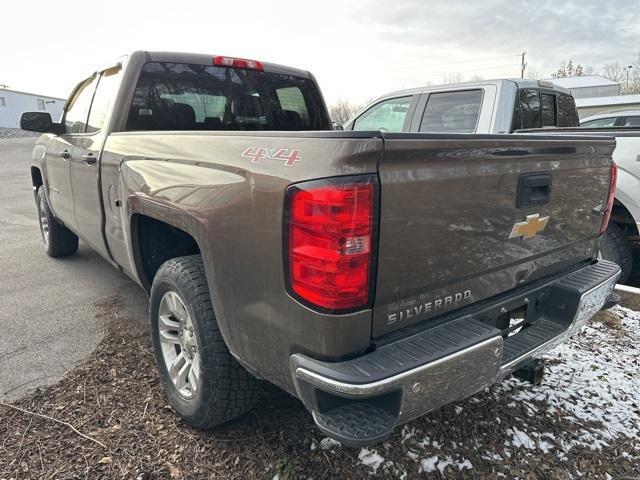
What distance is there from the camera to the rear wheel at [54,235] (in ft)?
17.0

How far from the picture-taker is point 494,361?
1.80m

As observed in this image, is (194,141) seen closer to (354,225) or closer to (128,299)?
(354,225)

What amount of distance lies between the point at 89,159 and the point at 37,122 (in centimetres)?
120

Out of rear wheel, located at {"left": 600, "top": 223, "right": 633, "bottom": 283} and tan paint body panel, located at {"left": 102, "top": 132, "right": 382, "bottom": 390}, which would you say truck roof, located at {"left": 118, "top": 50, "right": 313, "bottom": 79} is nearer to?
tan paint body panel, located at {"left": 102, "top": 132, "right": 382, "bottom": 390}

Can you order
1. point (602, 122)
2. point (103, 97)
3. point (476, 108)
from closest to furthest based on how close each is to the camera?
point (103, 97)
point (476, 108)
point (602, 122)

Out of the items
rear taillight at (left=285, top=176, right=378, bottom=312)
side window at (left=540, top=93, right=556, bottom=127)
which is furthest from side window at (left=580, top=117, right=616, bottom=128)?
rear taillight at (left=285, top=176, right=378, bottom=312)

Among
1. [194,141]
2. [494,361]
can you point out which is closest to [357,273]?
[494,361]

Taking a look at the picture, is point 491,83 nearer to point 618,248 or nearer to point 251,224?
point 618,248

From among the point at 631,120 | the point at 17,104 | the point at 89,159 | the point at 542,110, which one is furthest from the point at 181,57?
the point at 17,104

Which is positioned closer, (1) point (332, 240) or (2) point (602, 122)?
(1) point (332, 240)

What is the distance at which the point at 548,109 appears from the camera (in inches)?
229

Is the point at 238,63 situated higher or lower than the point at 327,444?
higher

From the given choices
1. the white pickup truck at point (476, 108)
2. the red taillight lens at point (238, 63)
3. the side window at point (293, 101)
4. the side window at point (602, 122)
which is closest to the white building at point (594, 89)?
the side window at point (602, 122)

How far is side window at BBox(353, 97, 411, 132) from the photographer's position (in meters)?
5.99
